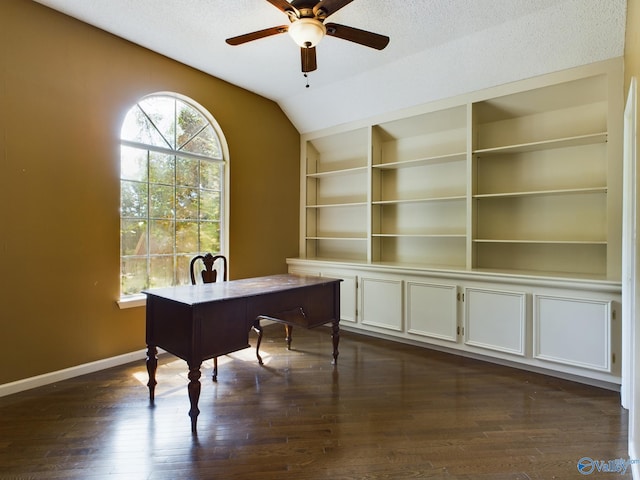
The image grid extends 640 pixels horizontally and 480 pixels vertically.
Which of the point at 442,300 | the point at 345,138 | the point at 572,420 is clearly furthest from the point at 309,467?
the point at 345,138

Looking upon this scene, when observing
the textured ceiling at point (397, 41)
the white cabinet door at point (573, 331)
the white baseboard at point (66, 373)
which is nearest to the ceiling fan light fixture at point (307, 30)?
the textured ceiling at point (397, 41)

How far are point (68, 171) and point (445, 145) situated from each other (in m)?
3.65

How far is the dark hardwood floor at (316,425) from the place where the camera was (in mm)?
1718

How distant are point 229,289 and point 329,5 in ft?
6.33

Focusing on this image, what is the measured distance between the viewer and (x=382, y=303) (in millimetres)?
3795

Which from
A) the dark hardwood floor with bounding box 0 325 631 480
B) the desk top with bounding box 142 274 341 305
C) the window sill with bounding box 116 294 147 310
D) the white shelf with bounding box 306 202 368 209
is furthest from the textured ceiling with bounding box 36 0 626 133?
the dark hardwood floor with bounding box 0 325 631 480

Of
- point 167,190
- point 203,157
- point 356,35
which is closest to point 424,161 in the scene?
point 356,35

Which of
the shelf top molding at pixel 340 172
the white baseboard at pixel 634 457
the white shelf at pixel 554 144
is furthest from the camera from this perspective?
the shelf top molding at pixel 340 172

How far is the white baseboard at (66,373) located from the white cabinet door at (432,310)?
2.66 metres

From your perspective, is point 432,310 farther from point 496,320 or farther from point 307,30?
point 307,30

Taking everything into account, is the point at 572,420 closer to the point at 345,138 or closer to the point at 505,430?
the point at 505,430

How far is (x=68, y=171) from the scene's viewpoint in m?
2.74

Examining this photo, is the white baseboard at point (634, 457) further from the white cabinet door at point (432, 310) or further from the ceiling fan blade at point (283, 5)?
the ceiling fan blade at point (283, 5)

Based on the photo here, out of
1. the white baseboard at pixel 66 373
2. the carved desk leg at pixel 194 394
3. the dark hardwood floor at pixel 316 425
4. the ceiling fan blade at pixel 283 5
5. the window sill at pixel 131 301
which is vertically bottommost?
the dark hardwood floor at pixel 316 425
